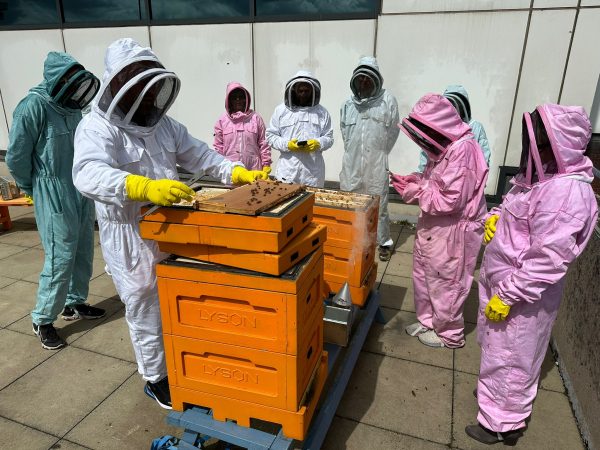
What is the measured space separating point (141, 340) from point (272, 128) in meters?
3.14

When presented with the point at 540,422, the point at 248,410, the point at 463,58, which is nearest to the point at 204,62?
the point at 463,58

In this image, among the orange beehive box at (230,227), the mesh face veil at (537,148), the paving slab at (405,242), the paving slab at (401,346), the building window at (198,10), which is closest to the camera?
the orange beehive box at (230,227)

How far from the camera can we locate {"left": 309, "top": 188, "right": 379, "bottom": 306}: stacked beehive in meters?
2.97

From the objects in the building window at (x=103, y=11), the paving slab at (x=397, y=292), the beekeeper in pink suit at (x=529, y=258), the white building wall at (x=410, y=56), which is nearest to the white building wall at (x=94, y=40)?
the white building wall at (x=410, y=56)

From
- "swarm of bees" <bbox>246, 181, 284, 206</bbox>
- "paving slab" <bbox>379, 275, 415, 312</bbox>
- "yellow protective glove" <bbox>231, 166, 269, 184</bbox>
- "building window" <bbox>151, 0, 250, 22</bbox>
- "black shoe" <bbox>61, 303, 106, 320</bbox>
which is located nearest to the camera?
"swarm of bees" <bbox>246, 181, 284, 206</bbox>

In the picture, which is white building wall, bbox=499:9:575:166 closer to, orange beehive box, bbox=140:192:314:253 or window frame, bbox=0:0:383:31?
window frame, bbox=0:0:383:31

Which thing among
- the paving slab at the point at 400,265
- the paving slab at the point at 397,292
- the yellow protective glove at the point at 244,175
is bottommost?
the paving slab at the point at 397,292

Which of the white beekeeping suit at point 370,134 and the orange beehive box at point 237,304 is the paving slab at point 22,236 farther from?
the orange beehive box at point 237,304

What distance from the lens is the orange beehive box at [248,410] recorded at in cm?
203

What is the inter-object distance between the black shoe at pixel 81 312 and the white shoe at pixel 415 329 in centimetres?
297

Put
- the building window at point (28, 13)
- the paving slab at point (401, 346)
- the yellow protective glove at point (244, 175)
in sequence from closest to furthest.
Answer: the yellow protective glove at point (244, 175) → the paving slab at point (401, 346) → the building window at point (28, 13)

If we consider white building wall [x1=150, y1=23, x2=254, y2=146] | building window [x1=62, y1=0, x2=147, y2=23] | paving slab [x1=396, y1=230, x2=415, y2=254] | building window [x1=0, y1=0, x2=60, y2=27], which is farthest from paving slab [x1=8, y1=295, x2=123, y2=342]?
building window [x1=0, y1=0, x2=60, y2=27]

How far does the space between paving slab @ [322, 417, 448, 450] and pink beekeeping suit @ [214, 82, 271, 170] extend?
3533 mm

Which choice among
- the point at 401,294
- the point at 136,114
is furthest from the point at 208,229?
the point at 401,294
